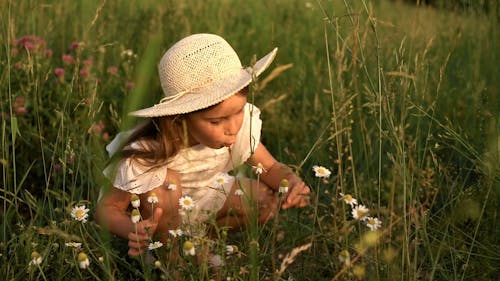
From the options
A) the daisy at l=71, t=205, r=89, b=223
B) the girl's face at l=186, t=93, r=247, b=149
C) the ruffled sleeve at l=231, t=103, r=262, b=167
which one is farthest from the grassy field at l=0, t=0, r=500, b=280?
the girl's face at l=186, t=93, r=247, b=149

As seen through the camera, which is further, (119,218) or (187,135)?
(119,218)

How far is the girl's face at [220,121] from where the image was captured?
7.59ft

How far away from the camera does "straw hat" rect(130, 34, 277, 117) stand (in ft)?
7.57

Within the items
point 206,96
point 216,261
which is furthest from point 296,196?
point 206,96

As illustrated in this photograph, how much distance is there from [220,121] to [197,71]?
180 millimetres

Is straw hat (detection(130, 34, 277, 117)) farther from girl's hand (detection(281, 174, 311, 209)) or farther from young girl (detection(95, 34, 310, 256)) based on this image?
girl's hand (detection(281, 174, 311, 209))

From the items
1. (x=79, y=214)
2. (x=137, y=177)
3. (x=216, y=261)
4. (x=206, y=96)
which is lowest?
(x=216, y=261)

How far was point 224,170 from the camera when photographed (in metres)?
2.73

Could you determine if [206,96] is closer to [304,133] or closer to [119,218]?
[119,218]

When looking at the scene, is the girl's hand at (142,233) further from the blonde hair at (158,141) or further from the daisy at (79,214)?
the blonde hair at (158,141)

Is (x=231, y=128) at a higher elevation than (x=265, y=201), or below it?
higher

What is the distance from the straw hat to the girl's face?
0.19 feet

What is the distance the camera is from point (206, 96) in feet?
7.45

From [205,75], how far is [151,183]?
393mm
